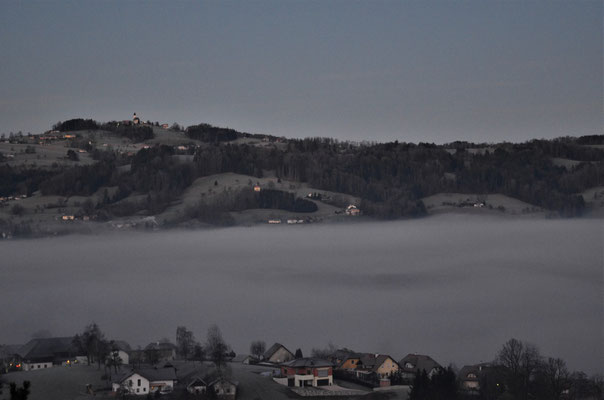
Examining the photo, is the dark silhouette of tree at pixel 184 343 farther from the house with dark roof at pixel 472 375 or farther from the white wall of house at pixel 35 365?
the house with dark roof at pixel 472 375

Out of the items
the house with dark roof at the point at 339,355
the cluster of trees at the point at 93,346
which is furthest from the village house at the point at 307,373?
the cluster of trees at the point at 93,346

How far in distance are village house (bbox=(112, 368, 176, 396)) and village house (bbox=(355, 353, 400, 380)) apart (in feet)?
49.3

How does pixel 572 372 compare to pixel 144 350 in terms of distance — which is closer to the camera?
pixel 572 372

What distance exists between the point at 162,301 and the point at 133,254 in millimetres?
62750

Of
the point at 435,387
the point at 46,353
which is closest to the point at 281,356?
the point at 46,353

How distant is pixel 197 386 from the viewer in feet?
215

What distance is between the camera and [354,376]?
242 ft

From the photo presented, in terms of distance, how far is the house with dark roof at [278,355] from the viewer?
80.7 m

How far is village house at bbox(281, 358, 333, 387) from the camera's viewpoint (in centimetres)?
6862

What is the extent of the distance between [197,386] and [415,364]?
62.8 feet

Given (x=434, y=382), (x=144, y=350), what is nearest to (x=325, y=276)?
(x=144, y=350)

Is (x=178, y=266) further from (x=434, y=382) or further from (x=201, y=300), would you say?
(x=434, y=382)

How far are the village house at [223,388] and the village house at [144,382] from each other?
11.6 ft

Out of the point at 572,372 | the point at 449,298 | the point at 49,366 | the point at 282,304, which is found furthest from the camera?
the point at 449,298
